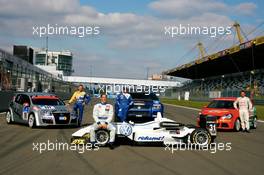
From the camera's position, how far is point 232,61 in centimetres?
6488

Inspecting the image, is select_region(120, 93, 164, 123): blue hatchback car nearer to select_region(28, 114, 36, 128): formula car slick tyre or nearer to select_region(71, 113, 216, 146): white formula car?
select_region(28, 114, 36, 128): formula car slick tyre

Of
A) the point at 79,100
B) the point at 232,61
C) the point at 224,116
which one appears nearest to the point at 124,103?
the point at 79,100

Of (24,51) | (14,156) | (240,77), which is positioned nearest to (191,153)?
(14,156)

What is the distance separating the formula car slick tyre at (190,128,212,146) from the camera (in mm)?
10870

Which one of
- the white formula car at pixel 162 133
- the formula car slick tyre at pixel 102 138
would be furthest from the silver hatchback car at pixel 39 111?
the formula car slick tyre at pixel 102 138

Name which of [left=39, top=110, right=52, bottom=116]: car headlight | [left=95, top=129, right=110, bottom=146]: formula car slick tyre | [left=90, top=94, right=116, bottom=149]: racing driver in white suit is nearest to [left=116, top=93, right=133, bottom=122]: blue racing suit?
[left=39, top=110, right=52, bottom=116]: car headlight

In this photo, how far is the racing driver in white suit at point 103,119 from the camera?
34.3ft

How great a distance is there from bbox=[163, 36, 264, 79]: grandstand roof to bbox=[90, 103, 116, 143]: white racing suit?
1528 inches

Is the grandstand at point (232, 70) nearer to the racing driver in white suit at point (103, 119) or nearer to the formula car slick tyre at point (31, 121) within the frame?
the formula car slick tyre at point (31, 121)

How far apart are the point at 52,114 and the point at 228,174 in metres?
8.97

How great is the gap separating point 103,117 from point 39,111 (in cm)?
515

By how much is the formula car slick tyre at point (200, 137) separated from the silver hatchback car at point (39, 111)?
612 cm

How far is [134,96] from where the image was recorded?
1647 centimetres

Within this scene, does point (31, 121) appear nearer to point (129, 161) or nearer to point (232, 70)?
point (129, 161)
